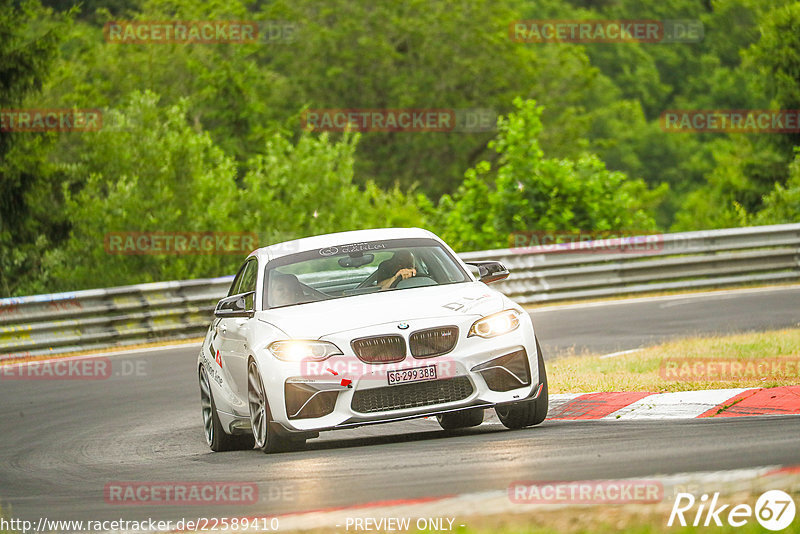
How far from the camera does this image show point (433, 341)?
8727 millimetres

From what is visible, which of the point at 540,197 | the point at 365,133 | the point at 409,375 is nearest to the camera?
the point at 409,375

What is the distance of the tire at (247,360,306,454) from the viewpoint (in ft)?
28.9

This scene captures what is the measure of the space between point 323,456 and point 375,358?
27.9 inches

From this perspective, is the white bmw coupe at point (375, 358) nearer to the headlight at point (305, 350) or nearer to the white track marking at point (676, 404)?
the headlight at point (305, 350)

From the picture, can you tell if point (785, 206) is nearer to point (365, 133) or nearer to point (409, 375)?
point (409, 375)

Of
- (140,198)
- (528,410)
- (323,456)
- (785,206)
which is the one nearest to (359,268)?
(528,410)

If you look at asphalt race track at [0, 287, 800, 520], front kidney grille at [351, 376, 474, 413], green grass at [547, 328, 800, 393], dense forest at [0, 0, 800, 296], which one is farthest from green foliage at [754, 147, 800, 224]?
front kidney grille at [351, 376, 474, 413]

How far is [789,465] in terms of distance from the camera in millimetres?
6246

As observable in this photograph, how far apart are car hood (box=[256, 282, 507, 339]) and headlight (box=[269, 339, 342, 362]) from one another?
0.16 ft

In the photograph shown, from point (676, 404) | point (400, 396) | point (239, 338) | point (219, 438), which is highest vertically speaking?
point (239, 338)

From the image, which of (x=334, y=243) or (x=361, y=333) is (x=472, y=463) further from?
(x=334, y=243)

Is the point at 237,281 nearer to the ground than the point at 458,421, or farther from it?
farther from it

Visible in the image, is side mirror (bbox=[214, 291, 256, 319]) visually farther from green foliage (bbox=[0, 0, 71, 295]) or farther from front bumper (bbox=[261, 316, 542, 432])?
green foliage (bbox=[0, 0, 71, 295])

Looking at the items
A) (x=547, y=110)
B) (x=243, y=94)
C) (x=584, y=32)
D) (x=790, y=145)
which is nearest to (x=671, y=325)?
(x=790, y=145)
